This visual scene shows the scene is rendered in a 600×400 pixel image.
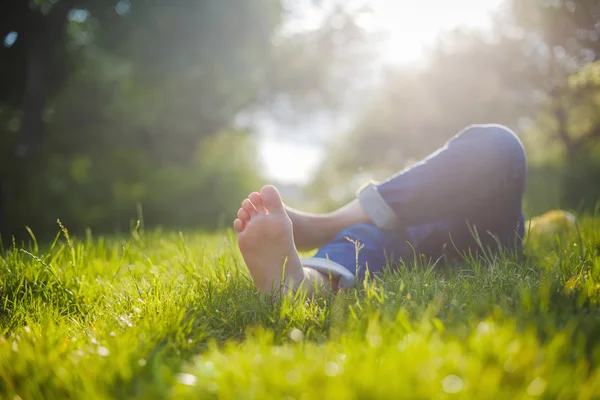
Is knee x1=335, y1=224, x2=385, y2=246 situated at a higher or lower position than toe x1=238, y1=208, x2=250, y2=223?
lower

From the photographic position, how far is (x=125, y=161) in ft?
25.5

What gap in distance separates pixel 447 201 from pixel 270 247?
829 millimetres

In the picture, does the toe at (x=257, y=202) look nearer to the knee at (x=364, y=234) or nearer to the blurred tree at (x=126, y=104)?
the knee at (x=364, y=234)

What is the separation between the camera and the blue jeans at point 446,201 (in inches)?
72.4

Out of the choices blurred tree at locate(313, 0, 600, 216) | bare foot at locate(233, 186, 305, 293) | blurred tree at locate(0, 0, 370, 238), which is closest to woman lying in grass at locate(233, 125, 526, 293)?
bare foot at locate(233, 186, 305, 293)

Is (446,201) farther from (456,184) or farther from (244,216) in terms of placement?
(244,216)

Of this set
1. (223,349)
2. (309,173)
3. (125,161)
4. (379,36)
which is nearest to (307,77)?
(379,36)

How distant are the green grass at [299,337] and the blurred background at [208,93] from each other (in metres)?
1.17

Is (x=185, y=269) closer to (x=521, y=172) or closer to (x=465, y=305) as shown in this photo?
(x=465, y=305)

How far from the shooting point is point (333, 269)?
5.33 ft

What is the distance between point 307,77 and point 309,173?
868 cm

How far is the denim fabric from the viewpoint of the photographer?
6.03ft

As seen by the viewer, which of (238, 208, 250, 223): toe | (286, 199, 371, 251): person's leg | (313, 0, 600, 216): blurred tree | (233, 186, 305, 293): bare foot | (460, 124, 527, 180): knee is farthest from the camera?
(313, 0, 600, 216): blurred tree

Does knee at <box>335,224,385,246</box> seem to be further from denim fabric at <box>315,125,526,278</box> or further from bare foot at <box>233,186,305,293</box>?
bare foot at <box>233,186,305,293</box>
